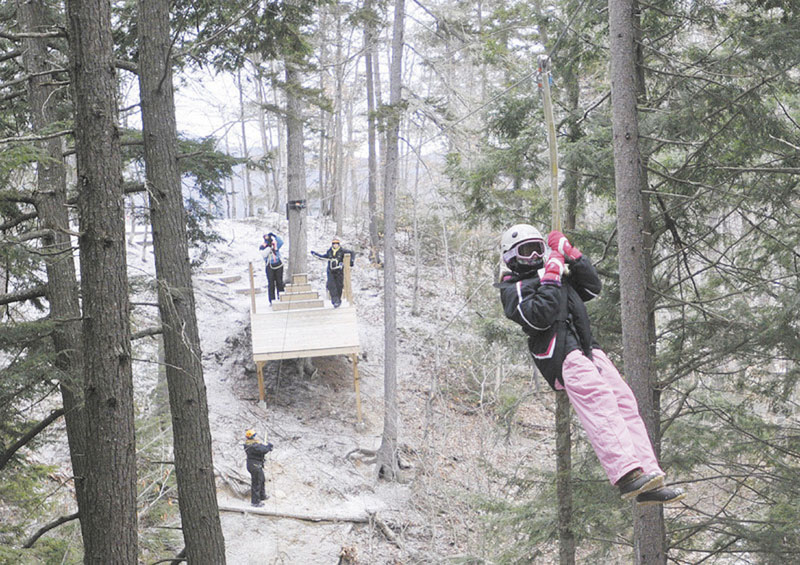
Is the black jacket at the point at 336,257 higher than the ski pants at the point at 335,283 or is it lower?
higher

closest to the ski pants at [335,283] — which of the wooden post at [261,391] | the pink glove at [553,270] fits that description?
the wooden post at [261,391]

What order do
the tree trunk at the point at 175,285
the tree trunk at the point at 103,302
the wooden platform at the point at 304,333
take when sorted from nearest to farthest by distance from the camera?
the tree trunk at the point at 103,302
the tree trunk at the point at 175,285
the wooden platform at the point at 304,333

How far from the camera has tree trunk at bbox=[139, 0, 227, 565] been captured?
5.90 m

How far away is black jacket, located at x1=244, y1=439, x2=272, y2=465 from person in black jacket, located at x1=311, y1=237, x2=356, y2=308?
604cm

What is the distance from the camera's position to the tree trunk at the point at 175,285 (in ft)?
19.4

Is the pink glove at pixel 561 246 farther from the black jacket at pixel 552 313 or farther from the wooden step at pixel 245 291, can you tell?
the wooden step at pixel 245 291

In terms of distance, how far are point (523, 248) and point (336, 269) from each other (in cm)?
1310

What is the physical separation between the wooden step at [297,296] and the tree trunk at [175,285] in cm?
1146

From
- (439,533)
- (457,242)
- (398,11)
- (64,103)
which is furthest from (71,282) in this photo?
(457,242)

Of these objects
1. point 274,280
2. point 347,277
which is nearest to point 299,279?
point 274,280

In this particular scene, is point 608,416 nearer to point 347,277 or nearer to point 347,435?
point 347,435

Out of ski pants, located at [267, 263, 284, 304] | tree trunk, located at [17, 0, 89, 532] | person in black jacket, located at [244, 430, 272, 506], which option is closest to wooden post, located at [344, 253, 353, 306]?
ski pants, located at [267, 263, 284, 304]

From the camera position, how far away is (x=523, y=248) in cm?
464

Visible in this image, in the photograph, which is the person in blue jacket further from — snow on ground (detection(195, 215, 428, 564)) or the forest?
the forest
